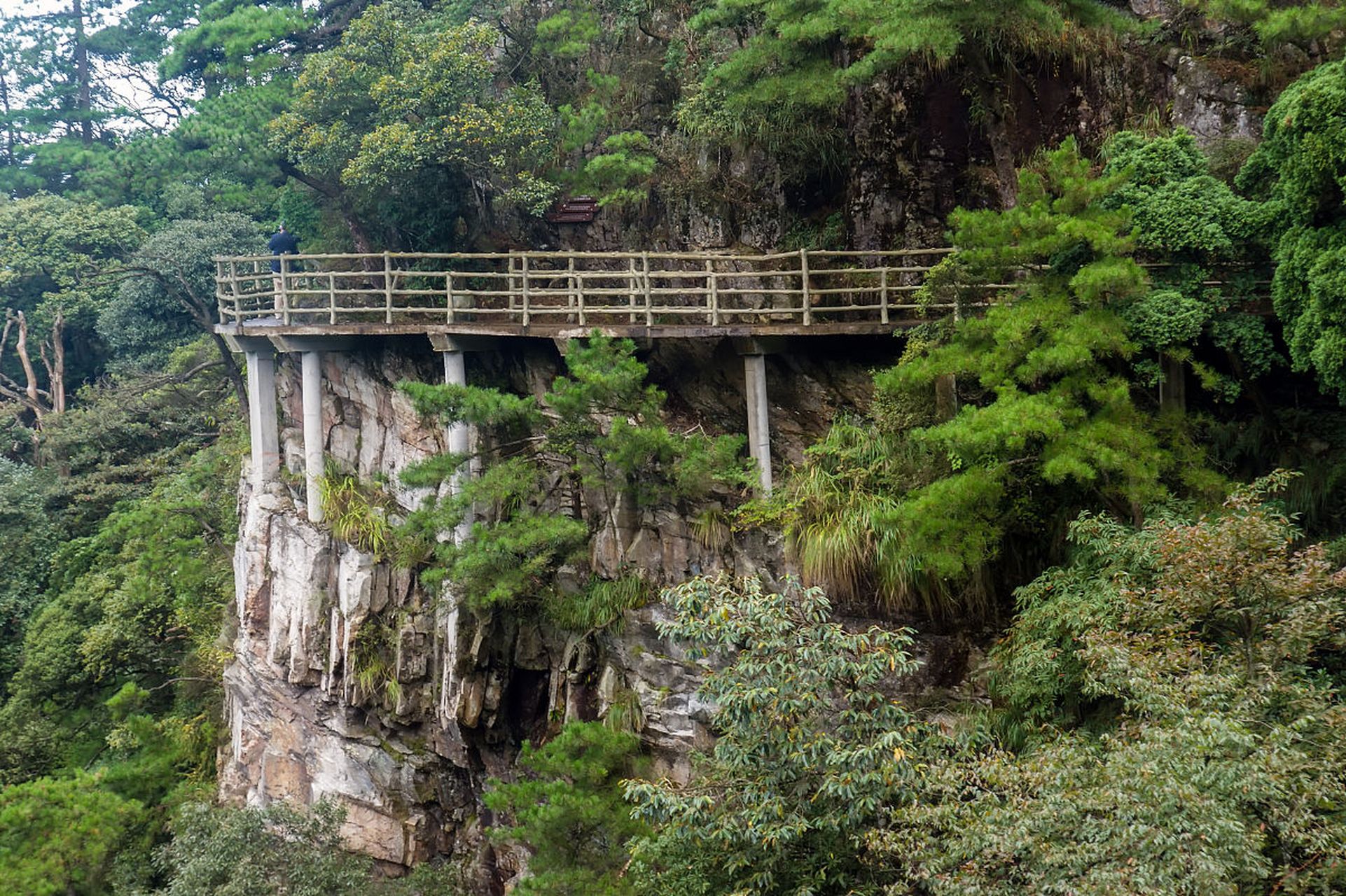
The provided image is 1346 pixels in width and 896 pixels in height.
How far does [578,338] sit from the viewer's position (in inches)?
712

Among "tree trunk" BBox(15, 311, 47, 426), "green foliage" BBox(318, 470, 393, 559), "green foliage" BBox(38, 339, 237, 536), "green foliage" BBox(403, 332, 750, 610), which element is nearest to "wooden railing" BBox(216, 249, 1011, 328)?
"green foliage" BBox(403, 332, 750, 610)

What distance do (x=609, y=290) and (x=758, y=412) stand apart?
2.96 metres

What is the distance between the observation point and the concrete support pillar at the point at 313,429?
20.9m

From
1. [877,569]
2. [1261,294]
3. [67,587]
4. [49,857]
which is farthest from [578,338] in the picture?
[67,587]

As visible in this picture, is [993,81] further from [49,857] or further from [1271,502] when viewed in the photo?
[49,857]

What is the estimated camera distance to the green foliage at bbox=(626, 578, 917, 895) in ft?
35.3

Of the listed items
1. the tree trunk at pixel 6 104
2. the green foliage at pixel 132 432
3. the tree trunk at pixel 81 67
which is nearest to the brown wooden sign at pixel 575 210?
the green foliage at pixel 132 432

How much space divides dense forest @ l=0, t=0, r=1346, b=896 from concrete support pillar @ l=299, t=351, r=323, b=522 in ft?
1.65

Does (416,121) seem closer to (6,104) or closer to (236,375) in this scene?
(236,375)

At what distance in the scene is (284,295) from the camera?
20125 mm

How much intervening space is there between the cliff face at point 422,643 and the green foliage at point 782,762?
178 inches

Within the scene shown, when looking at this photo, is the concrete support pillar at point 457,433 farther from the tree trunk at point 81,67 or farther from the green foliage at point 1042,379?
the tree trunk at point 81,67

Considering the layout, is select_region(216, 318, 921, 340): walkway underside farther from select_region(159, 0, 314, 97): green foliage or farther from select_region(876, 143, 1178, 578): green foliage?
select_region(159, 0, 314, 97): green foliage

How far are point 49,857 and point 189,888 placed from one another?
6077 millimetres
